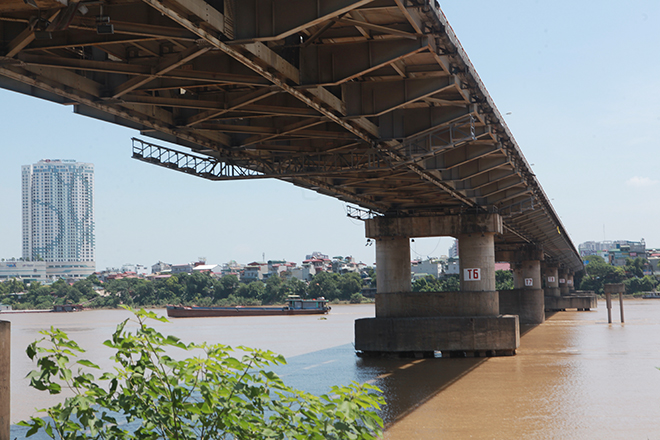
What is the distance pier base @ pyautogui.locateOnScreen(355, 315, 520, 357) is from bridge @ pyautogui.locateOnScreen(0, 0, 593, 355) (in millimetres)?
74

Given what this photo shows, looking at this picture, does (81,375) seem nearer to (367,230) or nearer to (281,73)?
(281,73)

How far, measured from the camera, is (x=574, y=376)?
31422 millimetres

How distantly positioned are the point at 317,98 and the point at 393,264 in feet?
80.6

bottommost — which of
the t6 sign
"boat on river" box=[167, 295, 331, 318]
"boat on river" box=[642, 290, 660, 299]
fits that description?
"boat on river" box=[642, 290, 660, 299]

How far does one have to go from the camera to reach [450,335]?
38094 millimetres

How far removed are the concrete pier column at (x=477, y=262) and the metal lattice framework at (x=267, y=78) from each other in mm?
9809

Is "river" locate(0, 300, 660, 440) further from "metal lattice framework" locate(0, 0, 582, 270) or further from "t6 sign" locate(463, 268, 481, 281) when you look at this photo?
"metal lattice framework" locate(0, 0, 582, 270)

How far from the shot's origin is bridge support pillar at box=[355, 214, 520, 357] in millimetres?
38188

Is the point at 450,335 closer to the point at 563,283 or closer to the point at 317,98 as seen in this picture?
the point at 317,98

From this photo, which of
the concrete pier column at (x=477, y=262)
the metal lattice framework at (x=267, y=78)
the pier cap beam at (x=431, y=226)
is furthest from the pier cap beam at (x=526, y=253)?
the metal lattice framework at (x=267, y=78)

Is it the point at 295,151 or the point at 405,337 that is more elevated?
the point at 295,151

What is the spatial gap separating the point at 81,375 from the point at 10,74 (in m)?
11.2

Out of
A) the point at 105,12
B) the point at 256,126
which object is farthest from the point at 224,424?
the point at 256,126

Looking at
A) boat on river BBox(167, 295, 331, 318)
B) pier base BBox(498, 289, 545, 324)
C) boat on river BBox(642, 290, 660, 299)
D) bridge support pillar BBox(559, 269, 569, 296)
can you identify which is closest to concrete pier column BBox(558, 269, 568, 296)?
bridge support pillar BBox(559, 269, 569, 296)
